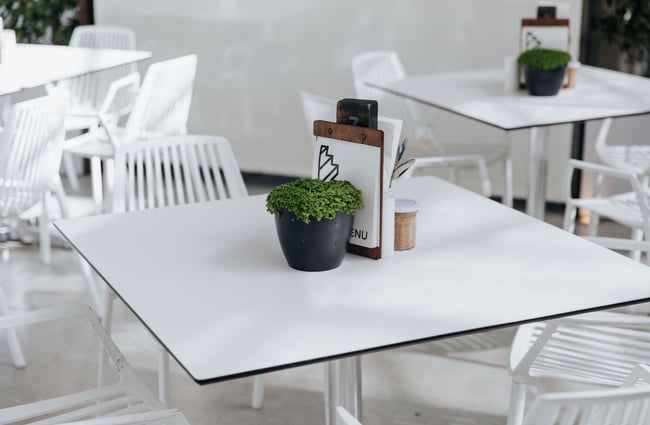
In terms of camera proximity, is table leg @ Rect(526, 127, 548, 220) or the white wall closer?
table leg @ Rect(526, 127, 548, 220)

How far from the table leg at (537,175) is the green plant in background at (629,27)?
1294mm

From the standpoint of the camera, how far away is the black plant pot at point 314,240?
192 centimetres

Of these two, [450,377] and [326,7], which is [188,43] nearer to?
[326,7]

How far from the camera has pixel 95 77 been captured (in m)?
5.03

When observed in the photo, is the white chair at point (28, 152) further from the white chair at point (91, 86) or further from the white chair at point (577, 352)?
the white chair at point (577, 352)

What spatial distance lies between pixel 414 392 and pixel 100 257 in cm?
138

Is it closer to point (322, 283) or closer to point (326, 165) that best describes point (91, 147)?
point (326, 165)

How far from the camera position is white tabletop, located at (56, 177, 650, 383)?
1.65 m

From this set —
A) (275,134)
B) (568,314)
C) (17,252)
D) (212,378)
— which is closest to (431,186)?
(568,314)

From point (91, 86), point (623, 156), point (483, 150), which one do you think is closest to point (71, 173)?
point (91, 86)

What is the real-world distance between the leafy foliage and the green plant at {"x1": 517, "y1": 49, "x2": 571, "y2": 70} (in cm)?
110

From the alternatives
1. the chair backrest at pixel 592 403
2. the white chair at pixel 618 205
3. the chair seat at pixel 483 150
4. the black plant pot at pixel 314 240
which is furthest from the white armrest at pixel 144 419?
the chair seat at pixel 483 150

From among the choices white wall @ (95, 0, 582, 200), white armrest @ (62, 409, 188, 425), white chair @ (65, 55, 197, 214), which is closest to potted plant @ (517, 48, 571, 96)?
white wall @ (95, 0, 582, 200)

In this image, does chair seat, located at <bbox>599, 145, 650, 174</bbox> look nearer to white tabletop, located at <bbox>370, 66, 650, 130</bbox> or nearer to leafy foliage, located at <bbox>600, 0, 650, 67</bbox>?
white tabletop, located at <bbox>370, 66, 650, 130</bbox>
